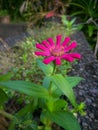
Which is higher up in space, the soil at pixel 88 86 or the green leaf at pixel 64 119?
the green leaf at pixel 64 119

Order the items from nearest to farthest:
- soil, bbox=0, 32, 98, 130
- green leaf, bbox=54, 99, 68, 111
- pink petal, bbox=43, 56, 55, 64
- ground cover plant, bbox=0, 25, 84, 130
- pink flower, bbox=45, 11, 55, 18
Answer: pink petal, bbox=43, 56, 55, 64, ground cover plant, bbox=0, 25, 84, 130, green leaf, bbox=54, 99, 68, 111, soil, bbox=0, 32, 98, 130, pink flower, bbox=45, 11, 55, 18

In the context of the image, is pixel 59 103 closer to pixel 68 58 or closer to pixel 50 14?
pixel 68 58

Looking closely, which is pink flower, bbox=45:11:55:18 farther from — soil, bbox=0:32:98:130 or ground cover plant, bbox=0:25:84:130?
ground cover plant, bbox=0:25:84:130

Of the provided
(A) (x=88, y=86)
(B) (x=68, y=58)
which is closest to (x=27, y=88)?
(B) (x=68, y=58)

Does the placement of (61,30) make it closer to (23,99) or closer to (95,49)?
(95,49)

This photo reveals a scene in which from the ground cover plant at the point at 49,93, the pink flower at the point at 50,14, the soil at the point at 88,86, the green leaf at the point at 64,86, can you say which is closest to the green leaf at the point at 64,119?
the ground cover plant at the point at 49,93

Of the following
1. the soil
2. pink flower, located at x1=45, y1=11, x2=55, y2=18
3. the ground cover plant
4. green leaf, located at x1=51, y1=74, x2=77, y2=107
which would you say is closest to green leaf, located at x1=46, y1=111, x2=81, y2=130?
the ground cover plant

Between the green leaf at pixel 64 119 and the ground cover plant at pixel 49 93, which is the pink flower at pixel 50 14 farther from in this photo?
the green leaf at pixel 64 119
